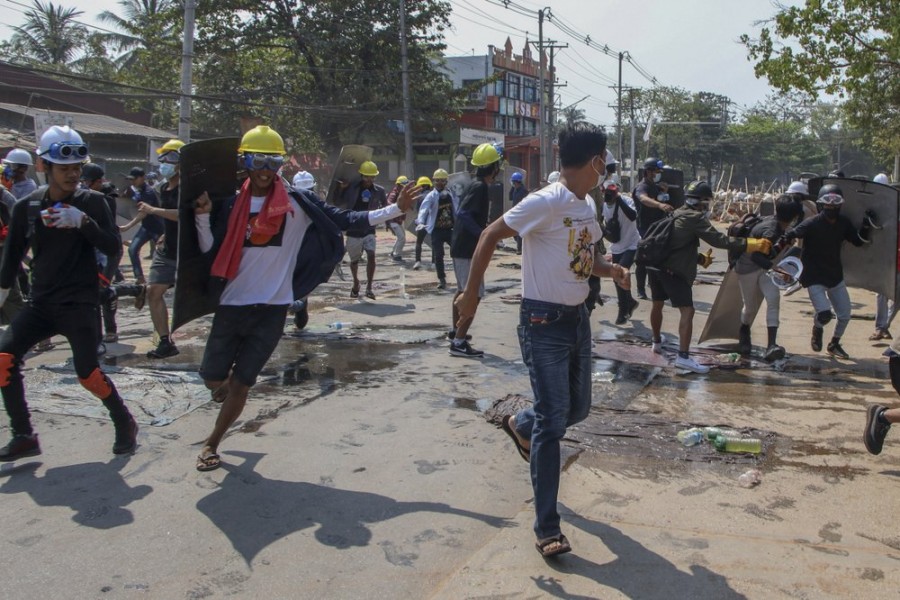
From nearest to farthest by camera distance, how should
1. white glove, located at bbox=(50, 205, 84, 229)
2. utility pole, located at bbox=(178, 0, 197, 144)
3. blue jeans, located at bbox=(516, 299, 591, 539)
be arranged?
1. blue jeans, located at bbox=(516, 299, 591, 539)
2. white glove, located at bbox=(50, 205, 84, 229)
3. utility pole, located at bbox=(178, 0, 197, 144)

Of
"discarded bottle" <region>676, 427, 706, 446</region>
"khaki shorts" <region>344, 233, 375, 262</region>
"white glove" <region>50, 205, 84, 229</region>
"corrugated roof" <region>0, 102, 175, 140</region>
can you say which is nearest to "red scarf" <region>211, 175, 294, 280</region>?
"white glove" <region>50, 205, 84, 229</region>

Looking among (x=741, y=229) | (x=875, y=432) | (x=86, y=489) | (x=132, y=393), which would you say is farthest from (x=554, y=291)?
(x=741, y=229)

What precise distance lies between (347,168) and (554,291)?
22.7 ft

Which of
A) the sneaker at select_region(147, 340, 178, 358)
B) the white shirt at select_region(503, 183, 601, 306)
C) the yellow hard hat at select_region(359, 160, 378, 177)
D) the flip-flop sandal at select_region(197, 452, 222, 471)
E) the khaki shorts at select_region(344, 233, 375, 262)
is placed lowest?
the flip-flop sandal at select_region(197, 452, 222, 471)

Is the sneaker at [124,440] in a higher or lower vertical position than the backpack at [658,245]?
lower

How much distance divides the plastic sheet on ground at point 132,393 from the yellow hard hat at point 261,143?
1957mm

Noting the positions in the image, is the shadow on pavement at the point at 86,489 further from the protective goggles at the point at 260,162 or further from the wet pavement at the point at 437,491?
the protective goggles at the point at 260,162

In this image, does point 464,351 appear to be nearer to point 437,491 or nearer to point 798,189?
point 437,491

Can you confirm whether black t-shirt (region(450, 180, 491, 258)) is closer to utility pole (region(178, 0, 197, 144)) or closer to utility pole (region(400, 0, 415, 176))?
utility pole (region(178, 0, 197, 144))

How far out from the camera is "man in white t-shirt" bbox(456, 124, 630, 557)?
366 cm

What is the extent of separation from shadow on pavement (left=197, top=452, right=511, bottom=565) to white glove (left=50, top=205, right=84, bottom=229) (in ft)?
5.22

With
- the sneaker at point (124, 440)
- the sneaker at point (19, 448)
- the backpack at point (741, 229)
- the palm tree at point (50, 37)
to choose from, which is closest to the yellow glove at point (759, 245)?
the backpack at point (741, 229)

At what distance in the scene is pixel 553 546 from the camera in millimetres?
3559

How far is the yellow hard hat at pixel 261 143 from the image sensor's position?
4707 millimetres
